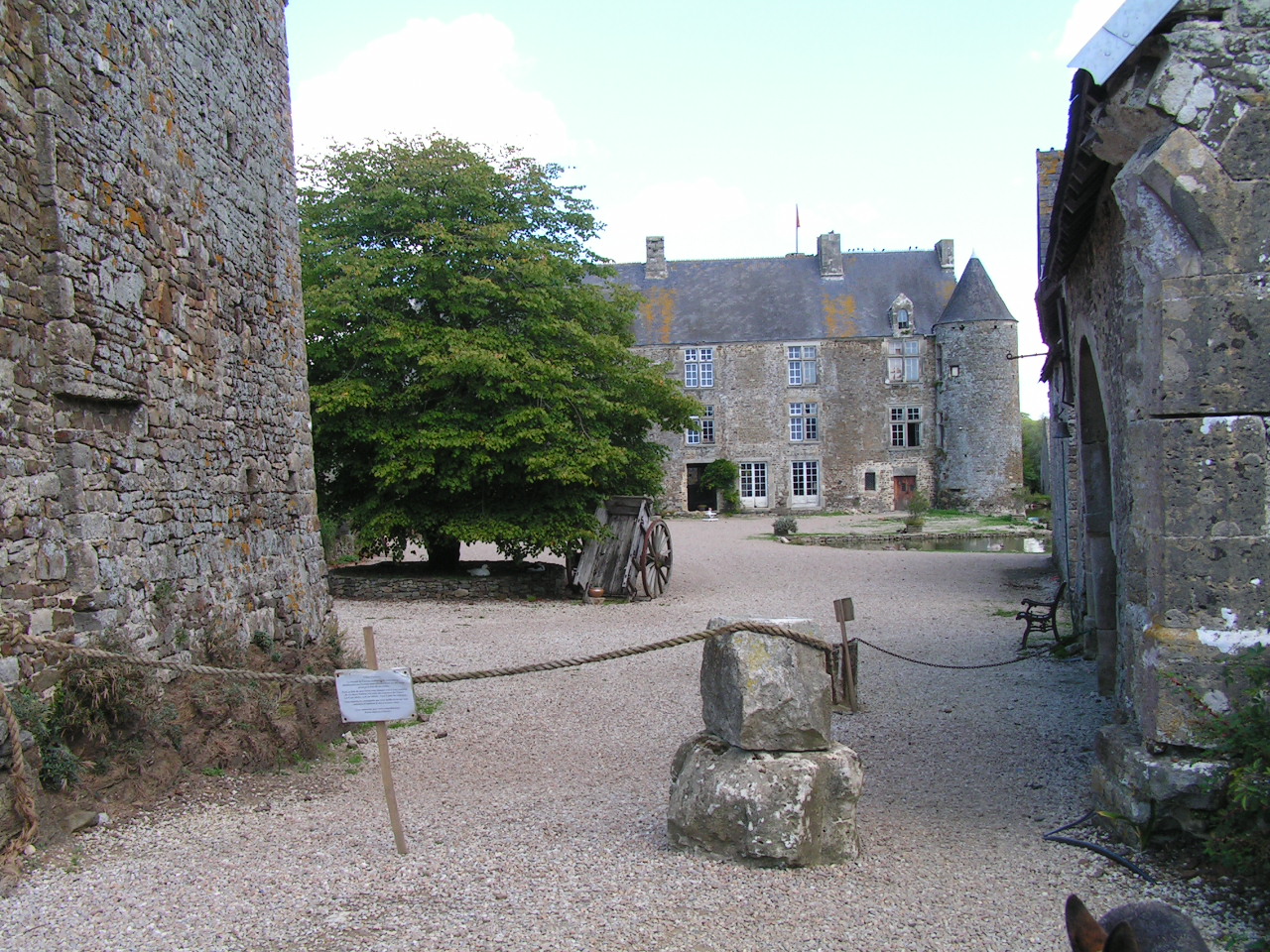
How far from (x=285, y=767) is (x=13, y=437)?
2.44 metres

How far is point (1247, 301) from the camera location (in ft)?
13.0

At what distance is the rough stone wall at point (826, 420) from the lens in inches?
1457

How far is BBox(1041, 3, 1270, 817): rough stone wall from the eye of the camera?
13.0 ft

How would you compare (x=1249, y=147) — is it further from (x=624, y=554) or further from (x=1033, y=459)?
(x=1033, y=459)

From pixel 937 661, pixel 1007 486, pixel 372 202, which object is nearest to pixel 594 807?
pixel 937 661

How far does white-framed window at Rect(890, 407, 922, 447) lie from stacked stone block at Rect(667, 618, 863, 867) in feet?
112

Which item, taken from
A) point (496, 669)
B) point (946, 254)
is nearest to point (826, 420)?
point (946, 254)

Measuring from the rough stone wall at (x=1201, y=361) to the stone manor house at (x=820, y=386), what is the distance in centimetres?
3232

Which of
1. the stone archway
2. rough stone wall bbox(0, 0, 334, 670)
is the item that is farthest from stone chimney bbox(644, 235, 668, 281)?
the stone archway

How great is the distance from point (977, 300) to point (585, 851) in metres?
34.0

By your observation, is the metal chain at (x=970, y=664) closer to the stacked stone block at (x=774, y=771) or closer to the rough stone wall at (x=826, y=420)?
the stacked stone block at (x=774, y=771)

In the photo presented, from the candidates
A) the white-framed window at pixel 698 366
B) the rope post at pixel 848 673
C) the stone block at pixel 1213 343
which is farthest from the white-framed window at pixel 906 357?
the stone block at pixel 1213 343

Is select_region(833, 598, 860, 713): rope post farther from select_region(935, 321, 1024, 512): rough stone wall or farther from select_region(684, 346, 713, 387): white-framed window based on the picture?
select_region(684, 346, 713, 387): white-framed window

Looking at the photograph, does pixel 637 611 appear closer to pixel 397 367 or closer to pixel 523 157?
pixel 397 367
